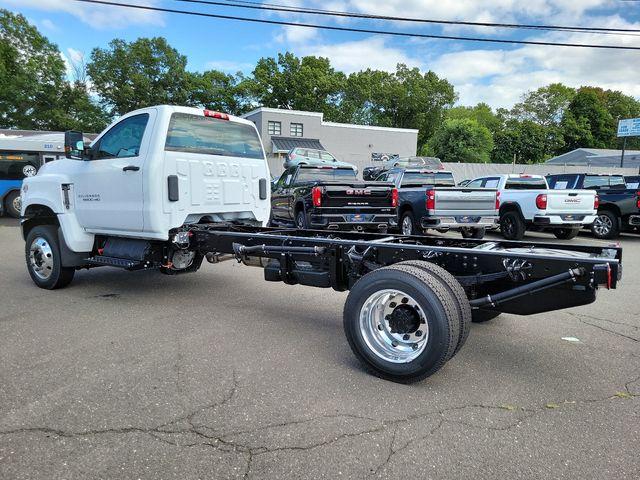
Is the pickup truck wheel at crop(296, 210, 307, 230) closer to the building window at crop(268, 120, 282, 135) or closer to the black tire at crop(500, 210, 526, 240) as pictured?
the black tire at crop(500, 210, 526, 240)

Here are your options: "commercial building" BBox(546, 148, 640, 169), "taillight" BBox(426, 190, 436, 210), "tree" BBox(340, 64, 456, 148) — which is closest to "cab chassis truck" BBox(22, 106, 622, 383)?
"taillight" BBox(426, 190, 436, 210)

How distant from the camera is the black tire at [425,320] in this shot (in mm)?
3357

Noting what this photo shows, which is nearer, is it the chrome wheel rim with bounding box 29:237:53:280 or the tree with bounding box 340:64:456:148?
the chrome wheel rim with bounding box 29:237:53:280

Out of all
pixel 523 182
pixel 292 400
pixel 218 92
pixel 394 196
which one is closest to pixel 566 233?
pixel 523 182

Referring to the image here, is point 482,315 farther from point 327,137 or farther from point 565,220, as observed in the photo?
point 327,137

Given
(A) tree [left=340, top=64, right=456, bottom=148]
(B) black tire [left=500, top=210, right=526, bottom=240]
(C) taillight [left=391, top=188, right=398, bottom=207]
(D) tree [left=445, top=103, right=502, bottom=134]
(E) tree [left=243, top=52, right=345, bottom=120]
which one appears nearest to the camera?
(C) taillight [left=391, top=188, right=398, bottom=207]

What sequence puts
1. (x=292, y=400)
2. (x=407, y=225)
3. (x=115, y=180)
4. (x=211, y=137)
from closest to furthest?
(x=292, y=400) → (x=115, y=180) → (x=211, y=137) → (x=407, y=225)

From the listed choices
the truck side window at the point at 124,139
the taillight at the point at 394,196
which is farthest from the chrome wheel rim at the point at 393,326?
the taillight at the point at 394,196

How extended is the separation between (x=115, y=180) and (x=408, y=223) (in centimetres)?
824

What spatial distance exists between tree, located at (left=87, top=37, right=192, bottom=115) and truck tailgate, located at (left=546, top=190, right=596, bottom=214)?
47707 mm

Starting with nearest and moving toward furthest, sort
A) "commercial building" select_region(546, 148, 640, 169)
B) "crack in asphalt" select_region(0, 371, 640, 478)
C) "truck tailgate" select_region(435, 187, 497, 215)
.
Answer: "crack in asphalt" select_region(0, 371, 640, 478) → "truck tailgate" select_region(435, 187, 497, 215) → "commercial building" select_region(546, 148, 640, 169)

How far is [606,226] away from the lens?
1332cm

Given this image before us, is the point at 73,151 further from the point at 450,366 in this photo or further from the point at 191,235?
the point at 450,366

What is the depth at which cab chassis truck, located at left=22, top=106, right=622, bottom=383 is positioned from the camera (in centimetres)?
345
